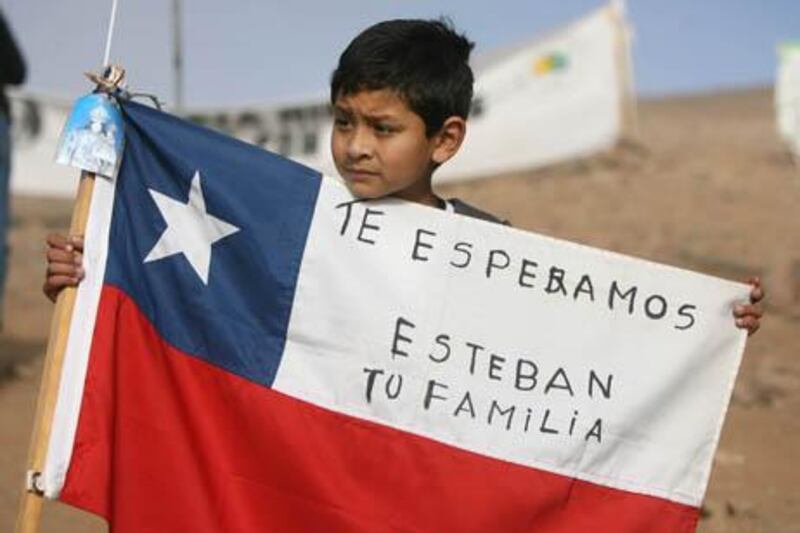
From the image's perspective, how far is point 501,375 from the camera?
2.86 meters

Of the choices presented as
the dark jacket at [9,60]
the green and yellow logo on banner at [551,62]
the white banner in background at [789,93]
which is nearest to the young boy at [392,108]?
the dark jacket at [9,60]

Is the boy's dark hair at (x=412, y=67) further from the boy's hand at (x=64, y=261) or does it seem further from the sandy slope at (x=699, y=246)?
the sandy slope at (x=699, y=246)

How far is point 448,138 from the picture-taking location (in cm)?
306

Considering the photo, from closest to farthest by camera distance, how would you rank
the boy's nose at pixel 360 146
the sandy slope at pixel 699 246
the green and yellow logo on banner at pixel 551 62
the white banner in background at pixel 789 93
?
the boy's nose at pixel 360 146, the sandy slope at pixel 699 246, the green and yellow logo on banner at pixel 551 62, the white banner in background at pixel 789 93

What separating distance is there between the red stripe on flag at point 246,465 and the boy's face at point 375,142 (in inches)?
23.0

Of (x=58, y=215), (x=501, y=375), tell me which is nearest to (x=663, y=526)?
(x=501, y=375)

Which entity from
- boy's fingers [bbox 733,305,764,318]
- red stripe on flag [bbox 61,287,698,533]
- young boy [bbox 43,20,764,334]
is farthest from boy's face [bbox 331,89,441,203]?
boy's fingers [bbox 733,305,764,318]

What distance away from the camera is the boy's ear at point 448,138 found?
303 cm

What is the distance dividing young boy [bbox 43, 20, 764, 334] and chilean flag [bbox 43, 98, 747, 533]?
72 mm

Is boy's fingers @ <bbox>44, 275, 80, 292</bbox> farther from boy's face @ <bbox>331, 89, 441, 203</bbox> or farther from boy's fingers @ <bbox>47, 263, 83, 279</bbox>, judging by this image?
boy's face @ <bbox>331, 89, 441, 203</bbox>

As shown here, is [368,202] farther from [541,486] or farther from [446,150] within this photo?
[541,486]

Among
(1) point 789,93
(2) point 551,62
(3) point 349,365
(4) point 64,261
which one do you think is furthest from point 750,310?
(1) point 789,93

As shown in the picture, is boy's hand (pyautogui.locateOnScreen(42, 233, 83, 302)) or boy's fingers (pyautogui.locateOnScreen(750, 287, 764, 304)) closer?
boy's hand (pyautogui.locateOnScreen(42, 233, 83, 302))

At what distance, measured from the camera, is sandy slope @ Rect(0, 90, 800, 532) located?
5.09m
